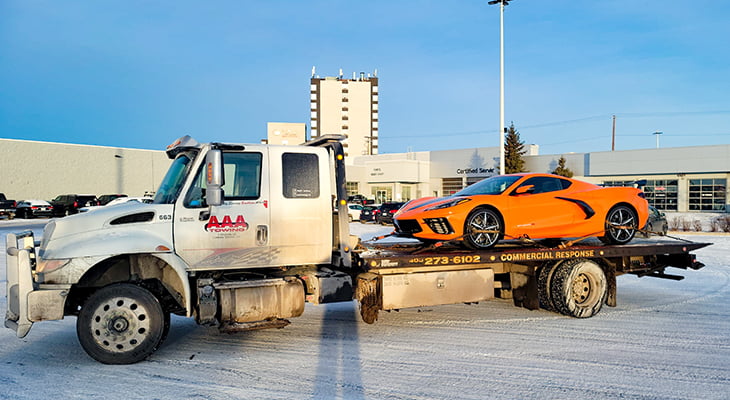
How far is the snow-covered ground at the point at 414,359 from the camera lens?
483cm

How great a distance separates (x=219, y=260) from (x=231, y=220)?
1.55ft

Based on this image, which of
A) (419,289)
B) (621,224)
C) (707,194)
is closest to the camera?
(419,289)

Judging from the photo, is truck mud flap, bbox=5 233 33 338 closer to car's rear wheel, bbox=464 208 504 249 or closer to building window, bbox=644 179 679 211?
car's rear wheel, bbox=464 208 504 249

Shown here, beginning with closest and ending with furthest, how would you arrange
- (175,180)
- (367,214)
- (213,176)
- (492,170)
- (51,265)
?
(213,176) → (51,265) → (175,180) → (367,214) → (492,170)

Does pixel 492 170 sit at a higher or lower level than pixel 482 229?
higher

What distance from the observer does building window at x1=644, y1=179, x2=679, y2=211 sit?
146 ft

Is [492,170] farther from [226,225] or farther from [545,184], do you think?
[226,225]

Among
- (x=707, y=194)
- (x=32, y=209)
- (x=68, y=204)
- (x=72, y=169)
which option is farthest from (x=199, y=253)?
(x=707, y=194)

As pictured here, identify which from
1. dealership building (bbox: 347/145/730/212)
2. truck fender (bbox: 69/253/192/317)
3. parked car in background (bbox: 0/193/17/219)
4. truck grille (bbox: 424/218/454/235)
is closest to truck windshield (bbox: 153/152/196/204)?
truck fender (bbox: 69/253/192/317)

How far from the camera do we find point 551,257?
7.42 metres

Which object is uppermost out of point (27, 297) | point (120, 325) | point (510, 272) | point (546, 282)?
point (27, 297)

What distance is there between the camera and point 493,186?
8.05m

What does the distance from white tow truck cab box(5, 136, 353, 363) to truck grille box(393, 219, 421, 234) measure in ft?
5.09

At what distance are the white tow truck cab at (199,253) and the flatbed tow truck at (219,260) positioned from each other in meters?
0.01
